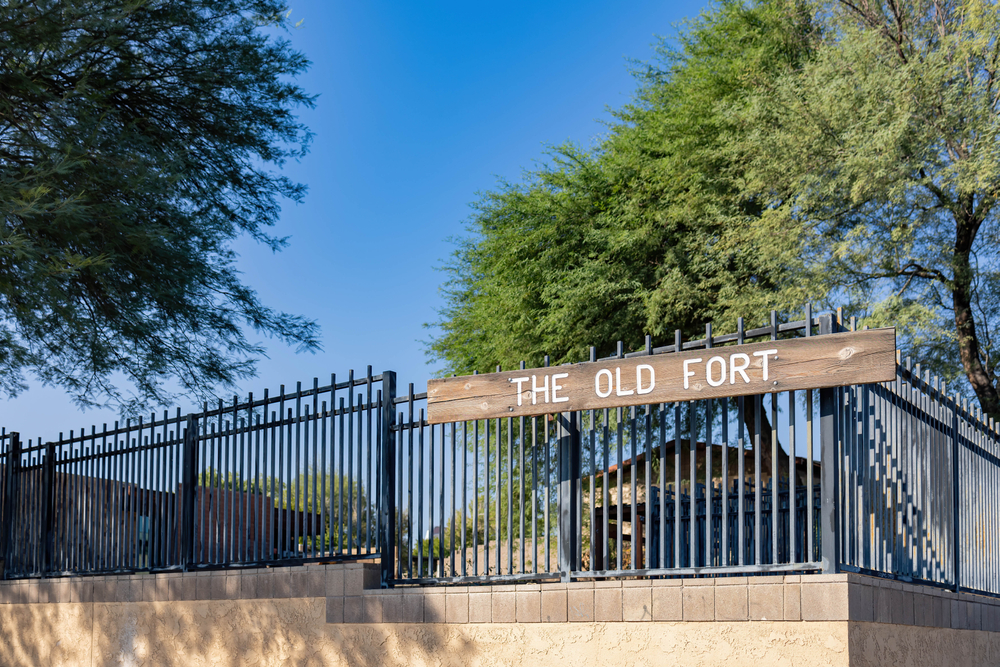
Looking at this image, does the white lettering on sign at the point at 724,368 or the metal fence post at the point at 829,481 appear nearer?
the metal fence post at the point at 829,481

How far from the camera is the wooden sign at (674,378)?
719 centimetres

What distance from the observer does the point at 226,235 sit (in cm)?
1948

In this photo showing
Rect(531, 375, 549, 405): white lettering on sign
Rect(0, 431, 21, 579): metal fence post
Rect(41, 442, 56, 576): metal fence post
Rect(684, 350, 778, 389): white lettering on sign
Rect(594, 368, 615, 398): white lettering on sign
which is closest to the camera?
Rect(684, 350, 778, 389): white lettering on sign

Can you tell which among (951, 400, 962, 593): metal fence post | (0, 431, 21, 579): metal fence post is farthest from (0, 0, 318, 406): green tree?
(951, 400, 962, 593): metal fence post

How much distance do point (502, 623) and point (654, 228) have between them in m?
17.6

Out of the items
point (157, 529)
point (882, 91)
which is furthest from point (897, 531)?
point (882, 91)

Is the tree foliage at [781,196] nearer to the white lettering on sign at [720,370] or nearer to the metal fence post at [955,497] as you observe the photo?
the metal fence post at [955,497]

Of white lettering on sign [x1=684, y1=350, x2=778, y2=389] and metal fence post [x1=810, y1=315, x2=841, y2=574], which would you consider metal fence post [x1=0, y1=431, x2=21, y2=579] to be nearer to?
white lettering on sign [x1=684, y1=350, x2=778, y2=389]

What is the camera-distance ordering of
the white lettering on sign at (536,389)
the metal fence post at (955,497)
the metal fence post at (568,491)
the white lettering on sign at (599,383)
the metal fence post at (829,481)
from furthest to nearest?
the metal fence post at (955,497)
the white lettering on sign at (536,389)
the metal fence post at (568,491)
the white lettering on sign at (599,383)
the metal fence post at (829,481)

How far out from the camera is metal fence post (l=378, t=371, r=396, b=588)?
9375 millimetres

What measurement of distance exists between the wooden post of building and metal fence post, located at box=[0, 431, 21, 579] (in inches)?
433

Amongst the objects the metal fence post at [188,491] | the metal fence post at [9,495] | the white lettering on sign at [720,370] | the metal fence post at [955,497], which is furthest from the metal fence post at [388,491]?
the metal fence post at [9,495]

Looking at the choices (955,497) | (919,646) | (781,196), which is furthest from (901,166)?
(919,646)

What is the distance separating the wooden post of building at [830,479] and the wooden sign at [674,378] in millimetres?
198
